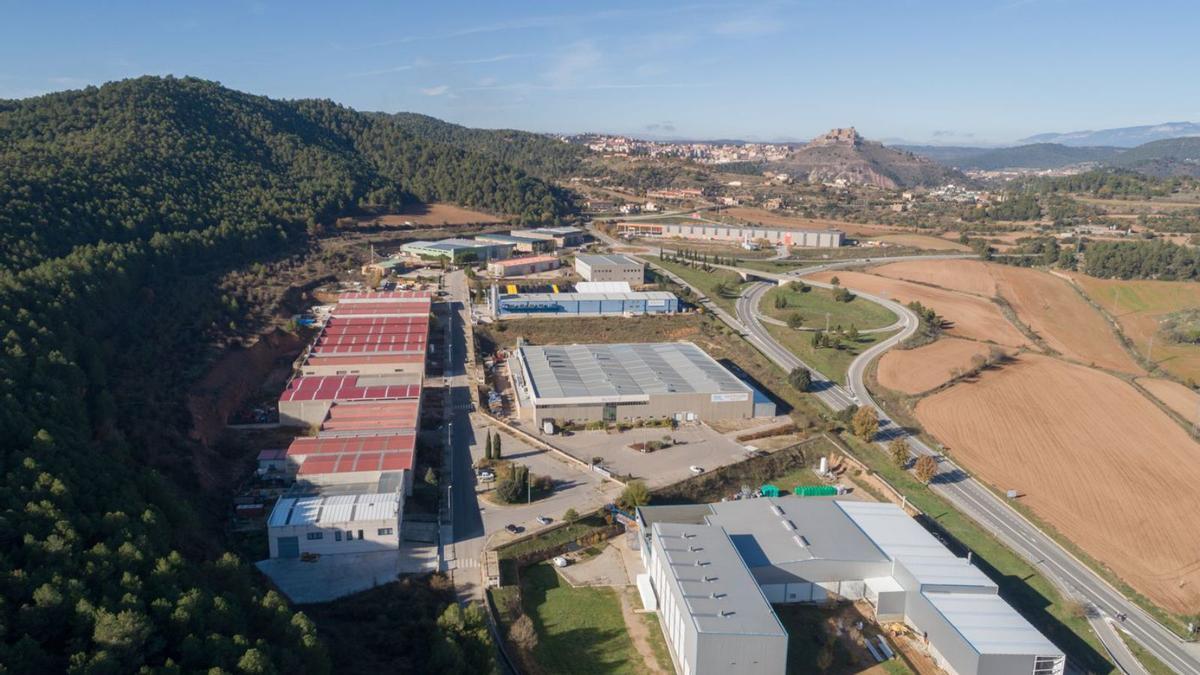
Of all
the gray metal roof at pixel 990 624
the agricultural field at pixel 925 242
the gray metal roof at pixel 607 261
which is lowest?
the gray metal roof at pixel 990 624

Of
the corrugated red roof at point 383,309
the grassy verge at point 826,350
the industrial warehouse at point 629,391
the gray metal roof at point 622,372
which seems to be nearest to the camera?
the industrial warehouse at point 629,391

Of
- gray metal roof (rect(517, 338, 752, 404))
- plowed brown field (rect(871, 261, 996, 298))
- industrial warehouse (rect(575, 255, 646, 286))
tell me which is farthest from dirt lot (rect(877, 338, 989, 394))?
industrial warehouse (rect(575, 255, 646, 286))

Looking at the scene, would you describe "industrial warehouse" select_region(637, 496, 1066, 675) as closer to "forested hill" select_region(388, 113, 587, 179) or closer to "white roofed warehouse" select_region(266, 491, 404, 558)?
"white roofed warehouse" select_region(266, 491, 404, 558)

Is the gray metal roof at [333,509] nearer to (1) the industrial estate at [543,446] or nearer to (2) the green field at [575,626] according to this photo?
(1) the industrial estate at [543,446]

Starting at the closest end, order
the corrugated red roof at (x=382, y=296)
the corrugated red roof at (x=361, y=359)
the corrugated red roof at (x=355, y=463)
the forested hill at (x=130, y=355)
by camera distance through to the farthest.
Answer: the forested hill at (x=130, y=355)
the corrugated red roof at (x=355, y=463)
the corrugated red roof at (x=361, y=359)
the corrugated red roof at (x=382, y=296)

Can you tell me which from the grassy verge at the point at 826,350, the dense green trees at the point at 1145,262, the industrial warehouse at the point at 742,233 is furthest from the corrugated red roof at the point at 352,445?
the dense green trees at the point at 1145,262

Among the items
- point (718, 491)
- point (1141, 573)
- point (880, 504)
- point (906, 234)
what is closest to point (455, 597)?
point (718, 491)

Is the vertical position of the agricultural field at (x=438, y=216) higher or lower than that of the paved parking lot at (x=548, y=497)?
higher

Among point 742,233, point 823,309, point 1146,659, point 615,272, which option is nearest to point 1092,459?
point 1146,659
